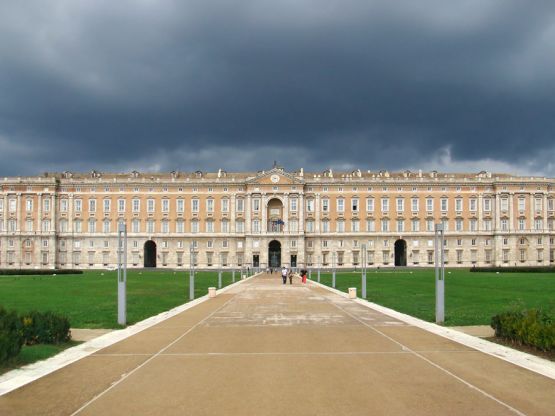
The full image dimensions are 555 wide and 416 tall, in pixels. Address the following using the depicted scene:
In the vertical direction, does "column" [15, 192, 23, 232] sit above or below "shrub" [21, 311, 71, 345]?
above

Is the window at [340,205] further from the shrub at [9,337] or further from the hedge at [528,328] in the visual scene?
the shrub at [9,337]

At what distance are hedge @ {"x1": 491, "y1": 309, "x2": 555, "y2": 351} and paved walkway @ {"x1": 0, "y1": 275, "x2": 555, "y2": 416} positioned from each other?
1.36 metres

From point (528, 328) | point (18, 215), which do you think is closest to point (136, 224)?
point (18, 215)

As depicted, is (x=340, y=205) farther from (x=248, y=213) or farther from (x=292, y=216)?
(x=248, y=213)

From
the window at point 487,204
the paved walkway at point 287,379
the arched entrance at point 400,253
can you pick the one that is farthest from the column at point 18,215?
the paved walkway at point 287,379

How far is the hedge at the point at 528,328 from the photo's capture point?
12672mm

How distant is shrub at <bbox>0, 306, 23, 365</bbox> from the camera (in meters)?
10.9

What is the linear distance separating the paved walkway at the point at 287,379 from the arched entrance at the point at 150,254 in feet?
291

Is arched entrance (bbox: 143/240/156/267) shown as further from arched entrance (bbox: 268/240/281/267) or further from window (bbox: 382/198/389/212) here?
window (bbox: 382/198/389/212)

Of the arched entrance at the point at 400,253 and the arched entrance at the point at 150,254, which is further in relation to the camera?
the arched entrance at the point at 150,254

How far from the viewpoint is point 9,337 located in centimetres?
1117

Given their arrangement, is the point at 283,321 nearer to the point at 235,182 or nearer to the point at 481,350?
the point at 481,350

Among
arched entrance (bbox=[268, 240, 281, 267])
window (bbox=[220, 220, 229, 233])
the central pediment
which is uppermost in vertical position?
the central pediment

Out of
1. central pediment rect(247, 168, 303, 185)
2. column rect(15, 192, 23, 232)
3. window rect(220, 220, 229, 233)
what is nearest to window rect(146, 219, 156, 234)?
window rect(220, 220, 229, 233)
